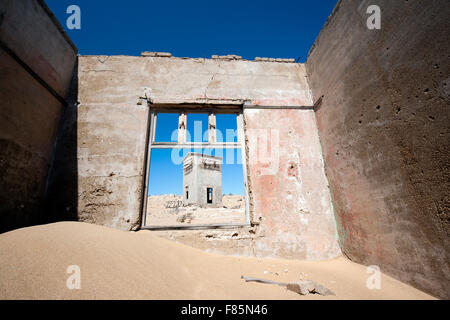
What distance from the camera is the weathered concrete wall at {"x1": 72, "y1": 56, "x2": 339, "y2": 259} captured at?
11.5 feet

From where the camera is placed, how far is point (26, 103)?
10.5ft

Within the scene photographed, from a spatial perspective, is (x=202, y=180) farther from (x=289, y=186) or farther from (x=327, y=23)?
(x=327, y=23)

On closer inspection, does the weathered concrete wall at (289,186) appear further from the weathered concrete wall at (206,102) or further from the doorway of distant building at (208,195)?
the doorway of distant building at (208,195)

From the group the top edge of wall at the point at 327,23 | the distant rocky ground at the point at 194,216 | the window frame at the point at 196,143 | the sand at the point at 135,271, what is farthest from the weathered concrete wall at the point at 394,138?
the distant rocky ground at the point at 194,216

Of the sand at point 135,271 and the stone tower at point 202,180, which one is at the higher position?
the stone tower at point 202,180

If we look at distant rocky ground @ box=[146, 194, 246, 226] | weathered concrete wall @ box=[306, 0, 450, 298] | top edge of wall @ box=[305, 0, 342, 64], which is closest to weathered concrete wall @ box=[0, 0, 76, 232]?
distant rocky ground @ box=[146, 194, 246, 226]

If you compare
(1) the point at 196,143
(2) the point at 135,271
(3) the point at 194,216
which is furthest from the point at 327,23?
(3) the point at 194,216

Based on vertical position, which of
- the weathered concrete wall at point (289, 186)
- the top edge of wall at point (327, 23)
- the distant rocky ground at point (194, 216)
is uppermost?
the top edge of wall at point (327, 23)

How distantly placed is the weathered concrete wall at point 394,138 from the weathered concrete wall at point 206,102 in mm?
585

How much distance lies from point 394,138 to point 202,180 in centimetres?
1679

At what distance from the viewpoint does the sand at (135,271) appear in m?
1.50

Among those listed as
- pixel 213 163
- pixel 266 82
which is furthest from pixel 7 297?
pixel 213 163

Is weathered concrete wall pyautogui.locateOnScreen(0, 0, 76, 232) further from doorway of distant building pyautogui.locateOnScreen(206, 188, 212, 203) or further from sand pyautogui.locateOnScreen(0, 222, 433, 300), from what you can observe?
doorway of distant building pyautogui.locateOnScreen(206, 188, 212, 203)
